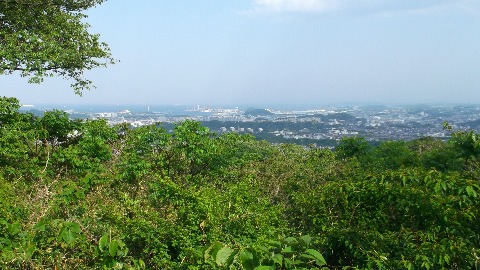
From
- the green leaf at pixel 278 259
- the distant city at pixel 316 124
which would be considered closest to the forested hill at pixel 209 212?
the green leaf at pixel 278 259

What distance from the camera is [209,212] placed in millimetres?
5098

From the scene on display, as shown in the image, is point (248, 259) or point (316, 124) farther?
point (316, 124)

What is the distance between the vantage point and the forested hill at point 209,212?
3830 mm

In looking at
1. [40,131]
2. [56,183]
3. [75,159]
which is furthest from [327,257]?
[40,131]

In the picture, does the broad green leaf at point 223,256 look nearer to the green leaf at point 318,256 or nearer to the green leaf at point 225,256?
the green leaf at point 225,256

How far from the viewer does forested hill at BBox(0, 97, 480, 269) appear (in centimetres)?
383

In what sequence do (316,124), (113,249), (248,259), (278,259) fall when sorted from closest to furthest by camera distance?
1. (248,259)
2. (278,259)
3. (113,249)
4. (316,124)

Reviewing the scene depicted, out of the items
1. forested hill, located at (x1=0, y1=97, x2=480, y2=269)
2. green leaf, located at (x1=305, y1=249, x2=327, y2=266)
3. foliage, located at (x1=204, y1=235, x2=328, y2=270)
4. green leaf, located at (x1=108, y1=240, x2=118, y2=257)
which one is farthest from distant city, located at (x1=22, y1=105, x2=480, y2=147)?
green leaf, located at (x1=305, y1=249, x2=327, y2=266)

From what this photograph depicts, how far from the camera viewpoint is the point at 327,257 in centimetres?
480

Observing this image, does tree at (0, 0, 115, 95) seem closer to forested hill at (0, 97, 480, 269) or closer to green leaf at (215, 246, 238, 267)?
forested hill at (0, 97, 480, 269)

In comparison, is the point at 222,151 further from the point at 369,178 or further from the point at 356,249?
the point at 356,249

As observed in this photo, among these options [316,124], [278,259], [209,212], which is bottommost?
[316,124]

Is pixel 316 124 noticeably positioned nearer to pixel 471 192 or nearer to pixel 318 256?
pixel 471 192

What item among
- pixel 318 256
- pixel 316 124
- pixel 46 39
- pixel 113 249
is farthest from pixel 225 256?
pixel 316 124
